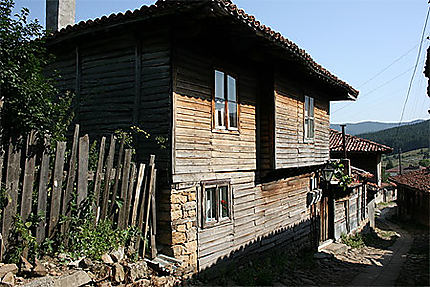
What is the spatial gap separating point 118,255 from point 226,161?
3401 mm

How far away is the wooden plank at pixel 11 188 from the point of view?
14.6 feet

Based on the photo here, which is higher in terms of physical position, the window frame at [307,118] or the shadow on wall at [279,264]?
the window frame at [307,118]

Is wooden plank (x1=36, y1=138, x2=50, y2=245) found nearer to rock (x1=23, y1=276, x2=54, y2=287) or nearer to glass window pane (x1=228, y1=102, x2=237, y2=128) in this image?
rock (x1=23, y1=276, x2=54, y2=287)

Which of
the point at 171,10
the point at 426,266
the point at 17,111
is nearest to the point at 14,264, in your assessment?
the point at 17,111

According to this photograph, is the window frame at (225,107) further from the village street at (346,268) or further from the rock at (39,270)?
the rock at (39,270)

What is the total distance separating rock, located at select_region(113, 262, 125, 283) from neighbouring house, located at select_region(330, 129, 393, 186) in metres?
21.8

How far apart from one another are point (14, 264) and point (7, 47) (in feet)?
9.31

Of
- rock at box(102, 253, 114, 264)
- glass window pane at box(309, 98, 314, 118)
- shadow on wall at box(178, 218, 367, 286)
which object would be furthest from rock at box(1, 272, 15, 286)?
glass window pane at box(309, 98, 314, 118)

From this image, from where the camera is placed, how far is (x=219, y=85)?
26.6 feet

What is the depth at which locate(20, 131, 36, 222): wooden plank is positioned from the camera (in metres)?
4.61

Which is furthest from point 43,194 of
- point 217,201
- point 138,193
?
point 217,201

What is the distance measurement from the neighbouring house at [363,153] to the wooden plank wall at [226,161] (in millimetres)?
16087

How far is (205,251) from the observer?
7.52 meters

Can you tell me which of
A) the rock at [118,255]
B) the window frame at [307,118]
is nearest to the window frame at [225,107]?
the rock at [118,255]
